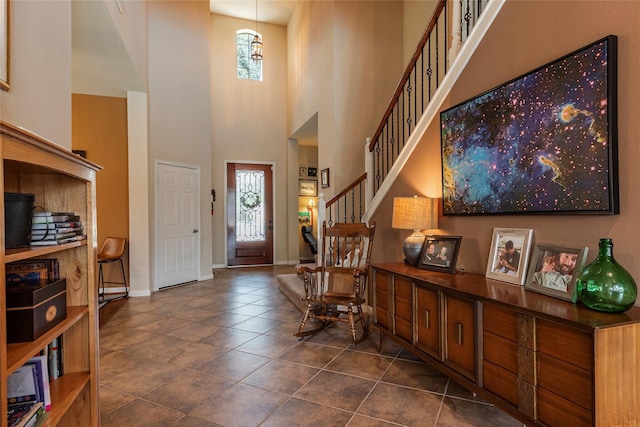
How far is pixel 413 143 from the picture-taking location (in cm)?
318

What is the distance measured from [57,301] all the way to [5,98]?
954 mm

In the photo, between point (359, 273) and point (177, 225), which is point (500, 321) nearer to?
point (359, 273)

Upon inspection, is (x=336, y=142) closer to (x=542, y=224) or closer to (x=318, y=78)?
(x=318, y=78)

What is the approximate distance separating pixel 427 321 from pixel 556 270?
2.69 feet

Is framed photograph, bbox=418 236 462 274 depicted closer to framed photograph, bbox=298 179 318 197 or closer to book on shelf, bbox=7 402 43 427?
book on shelf, bbox=7 402 43 427

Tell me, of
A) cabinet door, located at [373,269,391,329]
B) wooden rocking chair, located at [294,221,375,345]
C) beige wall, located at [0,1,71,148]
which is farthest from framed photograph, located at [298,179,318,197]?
beige wall, located at [0,1,71,148]

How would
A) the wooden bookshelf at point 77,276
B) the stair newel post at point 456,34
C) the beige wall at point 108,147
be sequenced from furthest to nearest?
the beige wall at point 108,147 < the stair newel post at point 456,34 < the wooden bookshelf at point 77,276

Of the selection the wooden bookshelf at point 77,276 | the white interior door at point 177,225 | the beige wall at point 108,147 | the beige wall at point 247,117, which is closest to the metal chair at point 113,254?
the beige wall at point 108,147

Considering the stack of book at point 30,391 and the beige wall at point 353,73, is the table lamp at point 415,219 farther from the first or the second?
the beige wall at point 353,73

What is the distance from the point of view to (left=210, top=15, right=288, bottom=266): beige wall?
24.2 feet

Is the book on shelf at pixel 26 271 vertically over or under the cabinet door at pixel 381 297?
over

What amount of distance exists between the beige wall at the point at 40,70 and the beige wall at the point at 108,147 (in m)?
3.34

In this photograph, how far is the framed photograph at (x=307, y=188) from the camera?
8704 millimetres

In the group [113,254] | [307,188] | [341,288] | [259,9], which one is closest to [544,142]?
[341,288]
